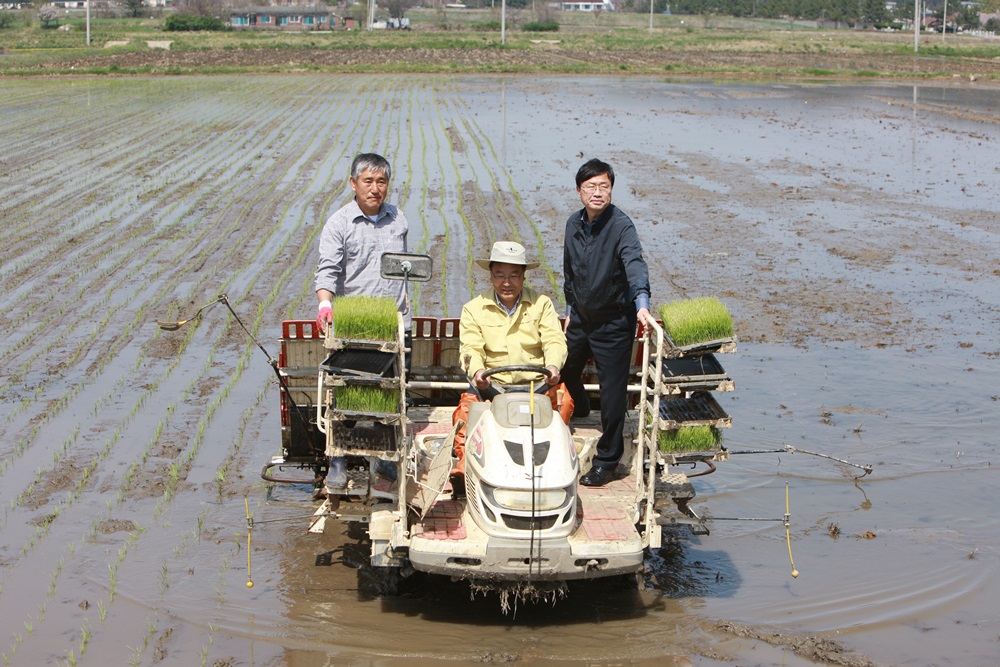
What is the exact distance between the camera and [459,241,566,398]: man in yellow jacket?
22.6ft

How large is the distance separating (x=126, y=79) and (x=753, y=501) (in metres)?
44.3

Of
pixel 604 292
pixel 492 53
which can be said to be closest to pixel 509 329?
pixel 604 292

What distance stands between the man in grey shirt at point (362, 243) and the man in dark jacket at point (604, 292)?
1099 mm

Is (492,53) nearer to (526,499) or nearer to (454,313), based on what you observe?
(454,313)

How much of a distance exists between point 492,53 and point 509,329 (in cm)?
5775

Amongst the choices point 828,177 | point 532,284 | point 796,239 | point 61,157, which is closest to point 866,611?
point 532,284

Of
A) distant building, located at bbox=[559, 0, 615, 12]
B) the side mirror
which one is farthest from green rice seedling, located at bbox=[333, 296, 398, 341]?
distant building, located at bbox=[559, 0, 615, 12]

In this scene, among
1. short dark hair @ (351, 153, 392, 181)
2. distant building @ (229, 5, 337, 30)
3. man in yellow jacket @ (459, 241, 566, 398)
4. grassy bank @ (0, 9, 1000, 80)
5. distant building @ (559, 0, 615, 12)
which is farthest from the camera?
distant building @ (559, 0, 615, 12)

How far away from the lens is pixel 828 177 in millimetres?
22953

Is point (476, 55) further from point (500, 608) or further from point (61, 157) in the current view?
point (500, 608)

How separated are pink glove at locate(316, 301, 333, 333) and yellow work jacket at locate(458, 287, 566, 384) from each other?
77cm

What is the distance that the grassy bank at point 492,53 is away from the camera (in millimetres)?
54562

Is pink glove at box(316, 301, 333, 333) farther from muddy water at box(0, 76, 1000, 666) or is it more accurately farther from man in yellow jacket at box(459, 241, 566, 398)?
muddy water at box(0, 76, 1000, 666)

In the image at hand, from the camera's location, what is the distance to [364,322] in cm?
641
